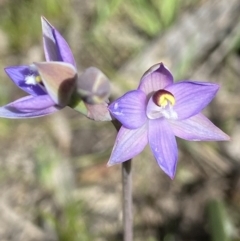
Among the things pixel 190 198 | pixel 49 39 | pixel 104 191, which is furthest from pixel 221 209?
pixel 49 39

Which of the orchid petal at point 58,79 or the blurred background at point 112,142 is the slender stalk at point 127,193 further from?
the blurred background at point 112,142

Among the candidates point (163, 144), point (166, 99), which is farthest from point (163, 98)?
point (163, 144)

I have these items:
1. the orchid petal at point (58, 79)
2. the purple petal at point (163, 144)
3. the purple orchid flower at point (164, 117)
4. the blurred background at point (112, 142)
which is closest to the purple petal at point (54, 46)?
the orchid petal at point (58, 79)

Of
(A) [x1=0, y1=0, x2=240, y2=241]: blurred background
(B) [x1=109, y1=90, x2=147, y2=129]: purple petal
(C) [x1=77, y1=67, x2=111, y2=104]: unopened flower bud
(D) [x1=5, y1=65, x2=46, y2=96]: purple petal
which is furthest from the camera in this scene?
(A) [x1=0, y1=0, x2=240, y2=241]: blurred background

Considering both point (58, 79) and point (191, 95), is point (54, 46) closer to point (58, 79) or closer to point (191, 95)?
point (58, 79)

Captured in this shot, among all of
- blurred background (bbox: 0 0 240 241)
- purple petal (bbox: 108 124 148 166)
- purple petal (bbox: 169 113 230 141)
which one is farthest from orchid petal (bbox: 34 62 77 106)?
blurred background (bbox: 0 0 240 241)

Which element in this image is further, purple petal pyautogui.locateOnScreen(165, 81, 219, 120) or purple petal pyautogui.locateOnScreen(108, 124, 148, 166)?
purple petal pyautogui.locateOnScreen(165, 81, 219, 120)

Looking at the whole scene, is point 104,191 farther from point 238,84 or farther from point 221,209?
point 238,84

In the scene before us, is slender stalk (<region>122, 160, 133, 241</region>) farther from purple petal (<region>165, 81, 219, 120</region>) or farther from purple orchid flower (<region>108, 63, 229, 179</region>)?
purple petal (<region>165, 81, 219, 120</region>)
